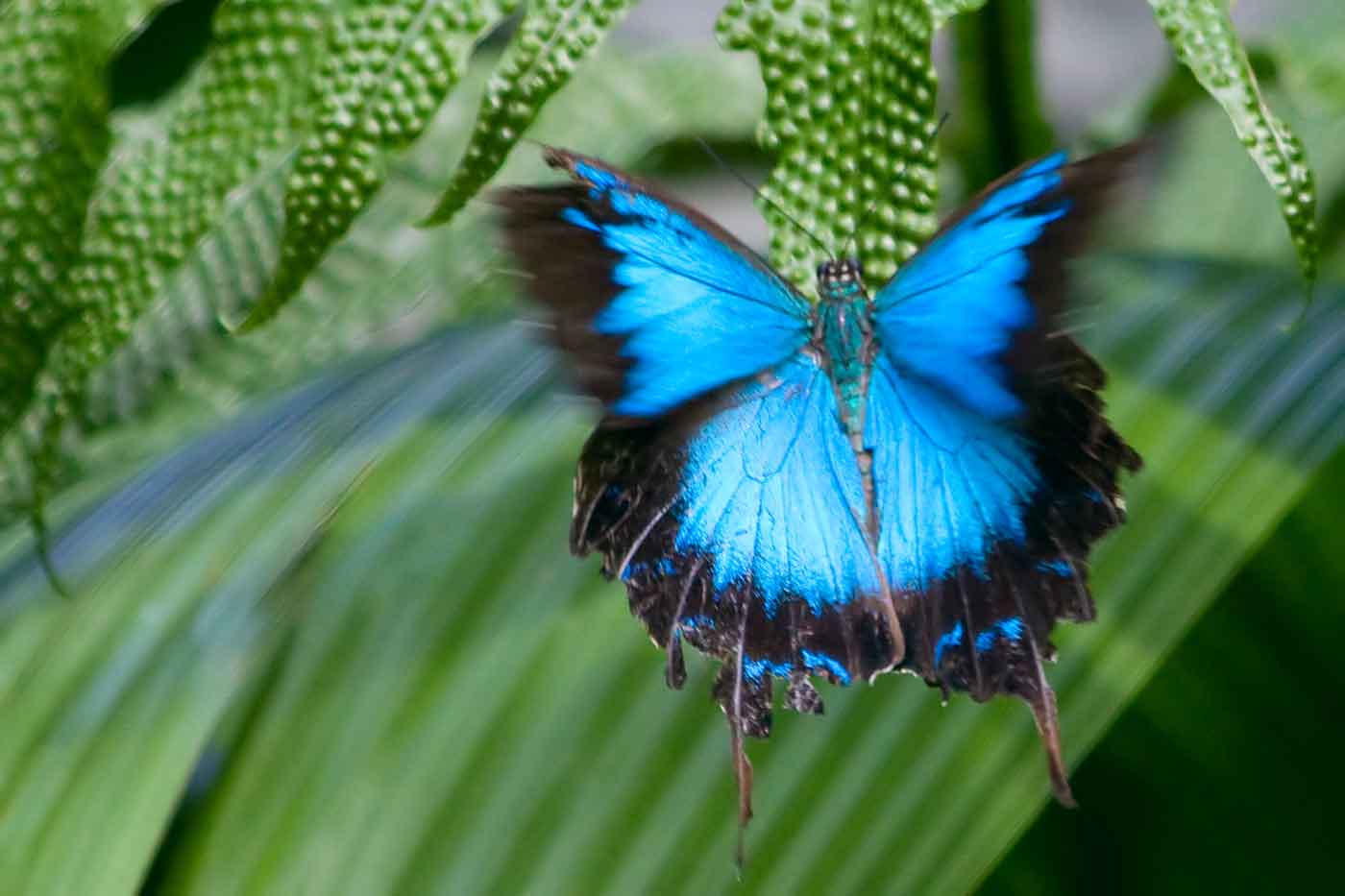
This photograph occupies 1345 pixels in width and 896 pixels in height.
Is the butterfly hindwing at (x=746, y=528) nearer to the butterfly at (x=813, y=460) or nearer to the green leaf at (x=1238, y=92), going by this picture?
the butterfly at (x=813, y=460)

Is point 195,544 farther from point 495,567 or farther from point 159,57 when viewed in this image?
point 159,57

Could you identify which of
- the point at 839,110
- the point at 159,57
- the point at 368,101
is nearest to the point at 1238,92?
the point at 839,110

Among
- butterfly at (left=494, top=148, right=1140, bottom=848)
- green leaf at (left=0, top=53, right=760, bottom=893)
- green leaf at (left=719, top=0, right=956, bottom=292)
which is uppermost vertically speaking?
green leaf at (left=719, top=0, right=956, bottom=292)

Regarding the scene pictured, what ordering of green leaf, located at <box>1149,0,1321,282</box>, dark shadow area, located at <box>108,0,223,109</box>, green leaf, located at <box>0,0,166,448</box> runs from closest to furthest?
green leaf, located at <box>1149,0,1321,282</box>
green leaf, located at <box>0,0,166,448</box>
dark shadow area, located at <box>108,0,223,109</box>

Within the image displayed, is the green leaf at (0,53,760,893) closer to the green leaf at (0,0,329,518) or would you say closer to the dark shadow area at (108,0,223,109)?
the green leaf at (0,0,329,518)

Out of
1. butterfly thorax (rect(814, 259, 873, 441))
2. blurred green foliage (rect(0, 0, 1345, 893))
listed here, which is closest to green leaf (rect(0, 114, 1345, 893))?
blurred green foliage (rect(0, 0, 1345, 893))

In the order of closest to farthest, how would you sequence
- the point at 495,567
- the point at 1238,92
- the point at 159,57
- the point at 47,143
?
1. the point at 1238,92
2. the point at 47,143
3. the point at 495,567
4. the point at 159,57

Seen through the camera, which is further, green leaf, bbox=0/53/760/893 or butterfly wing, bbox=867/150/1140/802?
green leaf, bbox=0/53/760/893
